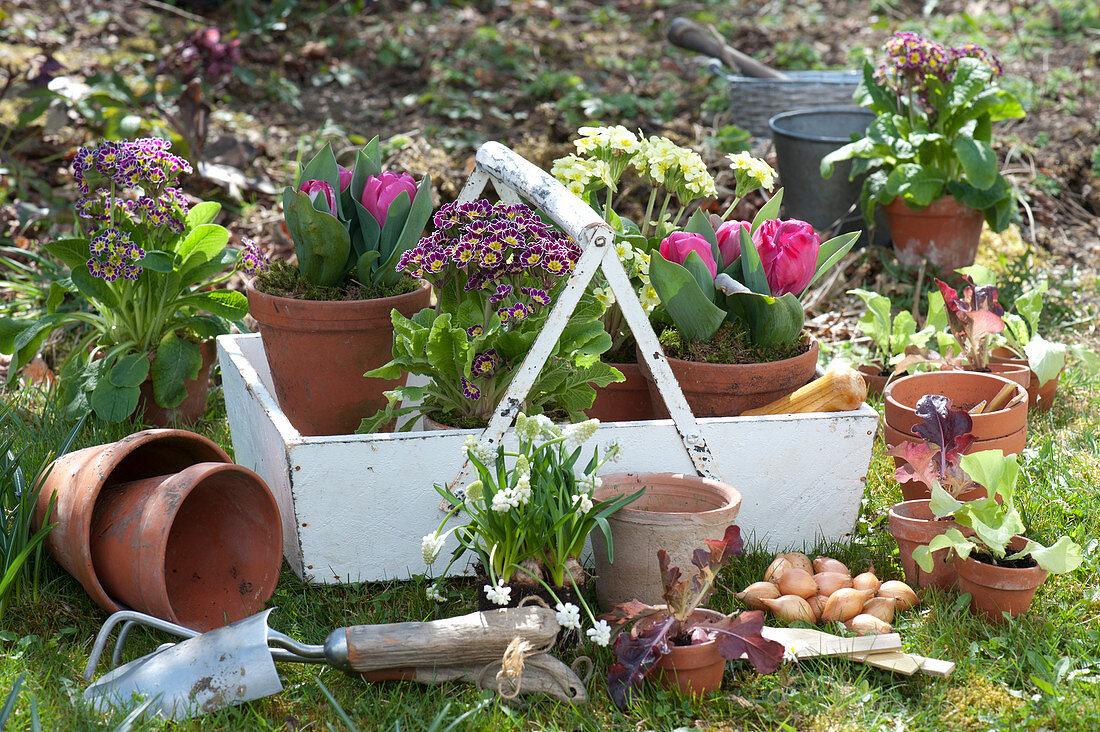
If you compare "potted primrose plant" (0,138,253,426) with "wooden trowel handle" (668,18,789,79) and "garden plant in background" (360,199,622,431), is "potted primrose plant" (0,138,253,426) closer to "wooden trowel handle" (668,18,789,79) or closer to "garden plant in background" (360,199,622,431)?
"garden plant in background" (360,199,622,431)

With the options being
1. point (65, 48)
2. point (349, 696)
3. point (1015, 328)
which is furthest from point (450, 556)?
point (65, 48)

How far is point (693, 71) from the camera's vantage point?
5.93 meters

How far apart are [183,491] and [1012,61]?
230 inches

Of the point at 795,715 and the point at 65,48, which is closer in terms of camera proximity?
the point at 795,715

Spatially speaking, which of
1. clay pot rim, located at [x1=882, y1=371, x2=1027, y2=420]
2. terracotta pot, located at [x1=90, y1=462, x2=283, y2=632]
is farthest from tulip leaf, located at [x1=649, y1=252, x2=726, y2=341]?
terracotta pot, located at [x1=90, y1=462, x2=283, y2=632]

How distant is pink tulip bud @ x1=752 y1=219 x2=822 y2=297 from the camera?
2.10 metres

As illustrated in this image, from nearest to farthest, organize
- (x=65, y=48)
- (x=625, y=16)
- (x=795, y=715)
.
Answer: (x=795, y=715), (x=65, y=48), (x=625, y=16)

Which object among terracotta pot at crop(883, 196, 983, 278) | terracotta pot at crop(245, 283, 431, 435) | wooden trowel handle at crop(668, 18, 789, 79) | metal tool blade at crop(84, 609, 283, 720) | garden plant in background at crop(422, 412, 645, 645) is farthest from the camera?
wooden trowel handle at crop(668, 18, 789, 79)

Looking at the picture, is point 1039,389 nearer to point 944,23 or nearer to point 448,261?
point 448,261

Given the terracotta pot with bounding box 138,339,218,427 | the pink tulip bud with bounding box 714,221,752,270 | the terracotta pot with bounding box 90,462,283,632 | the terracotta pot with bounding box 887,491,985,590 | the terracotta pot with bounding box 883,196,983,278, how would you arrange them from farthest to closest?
the terracotta pot with bounding box 883,196,983,278, the terracotta pot with bounding box 138,339,218,427, the pink tulip bud with bounding box 714,221,752,270, the terracotta pot with bounding box 887,491,985,590, the terracotta pot with bounding box 90,462,283,632

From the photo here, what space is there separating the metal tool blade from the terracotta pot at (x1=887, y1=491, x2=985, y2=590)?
1.27 meters

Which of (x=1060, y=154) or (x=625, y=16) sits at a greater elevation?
(x=625, y=16)

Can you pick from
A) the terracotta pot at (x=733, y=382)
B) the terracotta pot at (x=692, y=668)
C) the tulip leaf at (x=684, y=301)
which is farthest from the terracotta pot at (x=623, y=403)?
the terracotta pot at (x=692, y=668)

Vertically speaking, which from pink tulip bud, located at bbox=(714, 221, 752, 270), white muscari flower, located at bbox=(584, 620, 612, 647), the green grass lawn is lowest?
the green grass lawn
